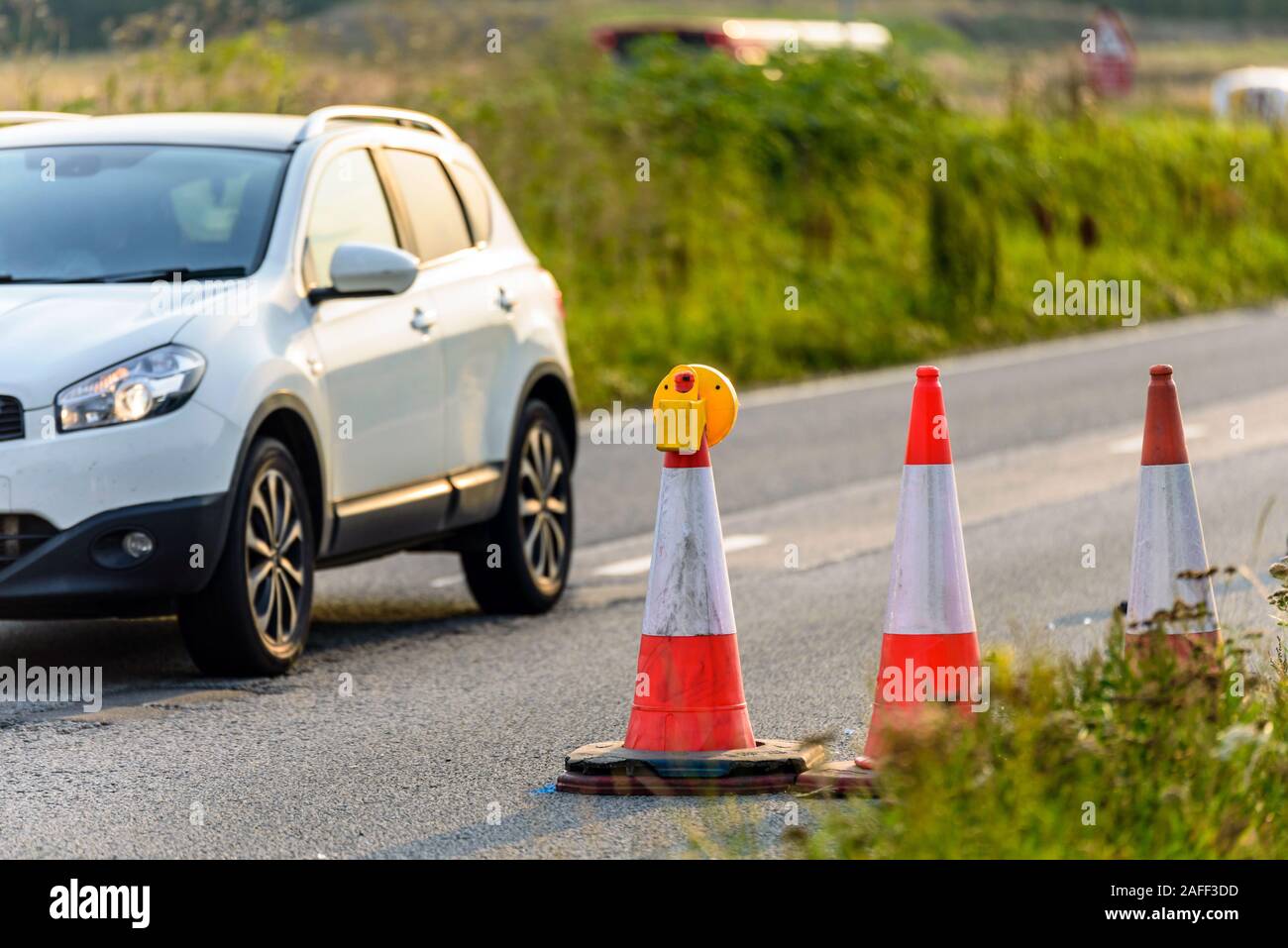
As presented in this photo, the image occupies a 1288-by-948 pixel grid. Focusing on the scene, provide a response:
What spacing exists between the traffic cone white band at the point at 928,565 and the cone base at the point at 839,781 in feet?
1.17

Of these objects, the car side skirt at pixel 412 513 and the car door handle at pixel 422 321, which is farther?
the car door handle at pixel 422 321

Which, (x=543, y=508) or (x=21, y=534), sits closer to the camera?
(x=21, y=534)

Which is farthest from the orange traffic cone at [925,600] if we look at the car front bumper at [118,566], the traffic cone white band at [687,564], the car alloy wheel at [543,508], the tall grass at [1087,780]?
the car alloy wheel at [543,508]

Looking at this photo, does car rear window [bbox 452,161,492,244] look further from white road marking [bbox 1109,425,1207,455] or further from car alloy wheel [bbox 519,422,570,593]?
white road marking [bbox 1109,425,1207,455]

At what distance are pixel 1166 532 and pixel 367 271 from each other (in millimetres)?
3349

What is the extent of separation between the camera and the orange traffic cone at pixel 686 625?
22.8 ft

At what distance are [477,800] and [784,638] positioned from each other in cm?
306

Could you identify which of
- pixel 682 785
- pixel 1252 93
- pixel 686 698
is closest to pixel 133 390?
pixel 686 698

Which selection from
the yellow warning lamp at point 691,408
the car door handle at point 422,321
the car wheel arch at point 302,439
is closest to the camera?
the yellow warning lamp at point 691,408

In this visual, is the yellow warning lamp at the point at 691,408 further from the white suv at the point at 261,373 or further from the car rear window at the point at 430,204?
the car rear window at the point at 430,204

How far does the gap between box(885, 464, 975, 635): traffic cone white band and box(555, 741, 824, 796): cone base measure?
425 mm

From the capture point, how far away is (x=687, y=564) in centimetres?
697

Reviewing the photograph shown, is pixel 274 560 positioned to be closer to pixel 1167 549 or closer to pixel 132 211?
pixel 132 211
